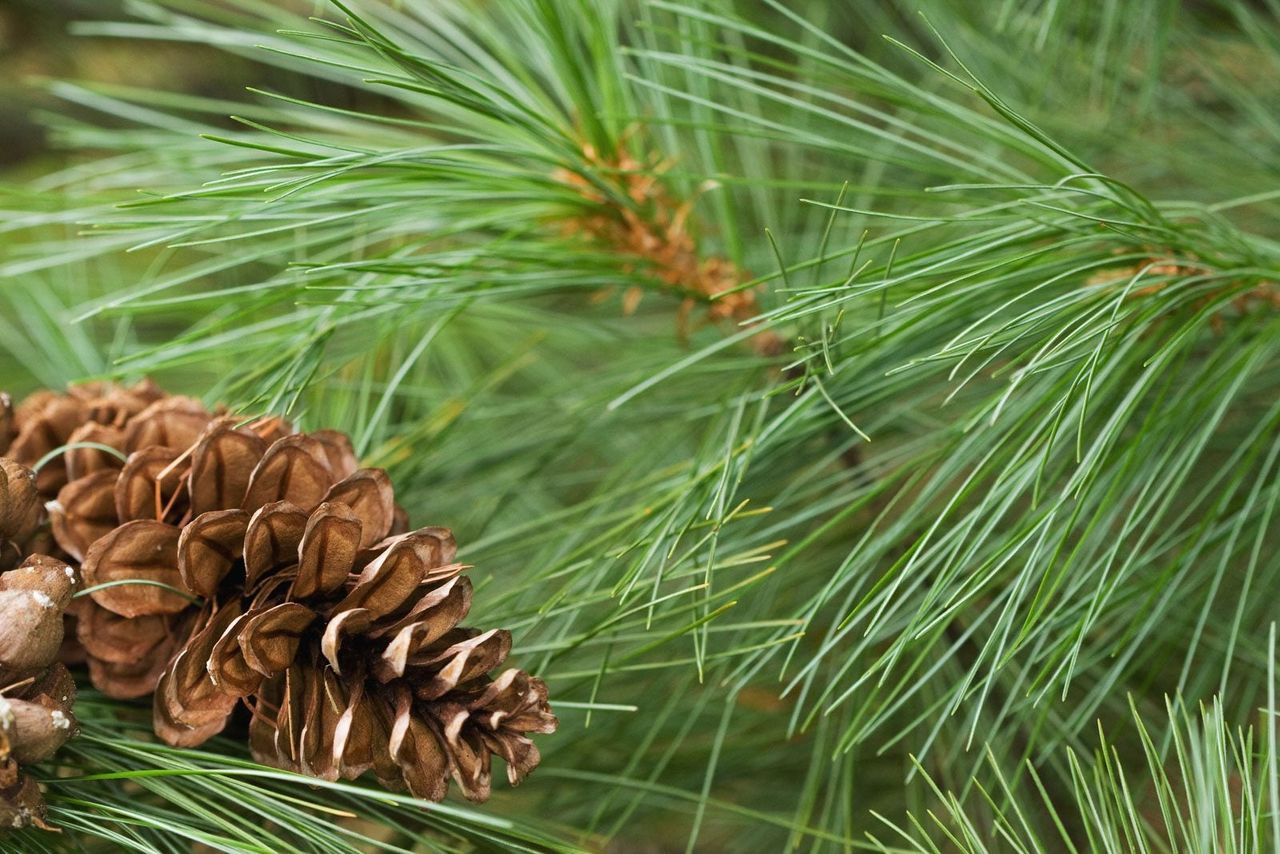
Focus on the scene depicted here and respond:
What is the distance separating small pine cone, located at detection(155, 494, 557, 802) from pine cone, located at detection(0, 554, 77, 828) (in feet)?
0.12

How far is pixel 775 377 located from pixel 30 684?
1.06ft

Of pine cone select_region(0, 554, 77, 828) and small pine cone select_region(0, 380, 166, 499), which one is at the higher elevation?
small pine cone select_region(0, 380, 166, 499)

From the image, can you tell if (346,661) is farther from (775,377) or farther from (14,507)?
(775,377)

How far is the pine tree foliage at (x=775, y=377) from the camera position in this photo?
395 millimetres

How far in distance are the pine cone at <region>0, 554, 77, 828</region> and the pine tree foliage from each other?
2 cm

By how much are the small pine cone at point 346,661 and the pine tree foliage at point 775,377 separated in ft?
0.07

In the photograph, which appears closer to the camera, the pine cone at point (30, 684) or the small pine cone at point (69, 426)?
the pine cone at point (30, 684)

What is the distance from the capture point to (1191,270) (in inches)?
18.1

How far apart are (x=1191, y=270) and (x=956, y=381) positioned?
0.15 m

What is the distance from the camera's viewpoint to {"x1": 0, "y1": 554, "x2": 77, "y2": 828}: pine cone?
33cm

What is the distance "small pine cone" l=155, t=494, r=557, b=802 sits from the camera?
36 centimetres

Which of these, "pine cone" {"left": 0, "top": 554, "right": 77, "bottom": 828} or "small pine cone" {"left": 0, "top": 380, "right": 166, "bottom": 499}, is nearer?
"pine cone" {"left": 0, "top": 554, "right": 77, "bottom": 828}

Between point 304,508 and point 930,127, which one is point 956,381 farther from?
point 304,508

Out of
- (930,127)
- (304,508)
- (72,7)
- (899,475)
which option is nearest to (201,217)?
(304,508)
